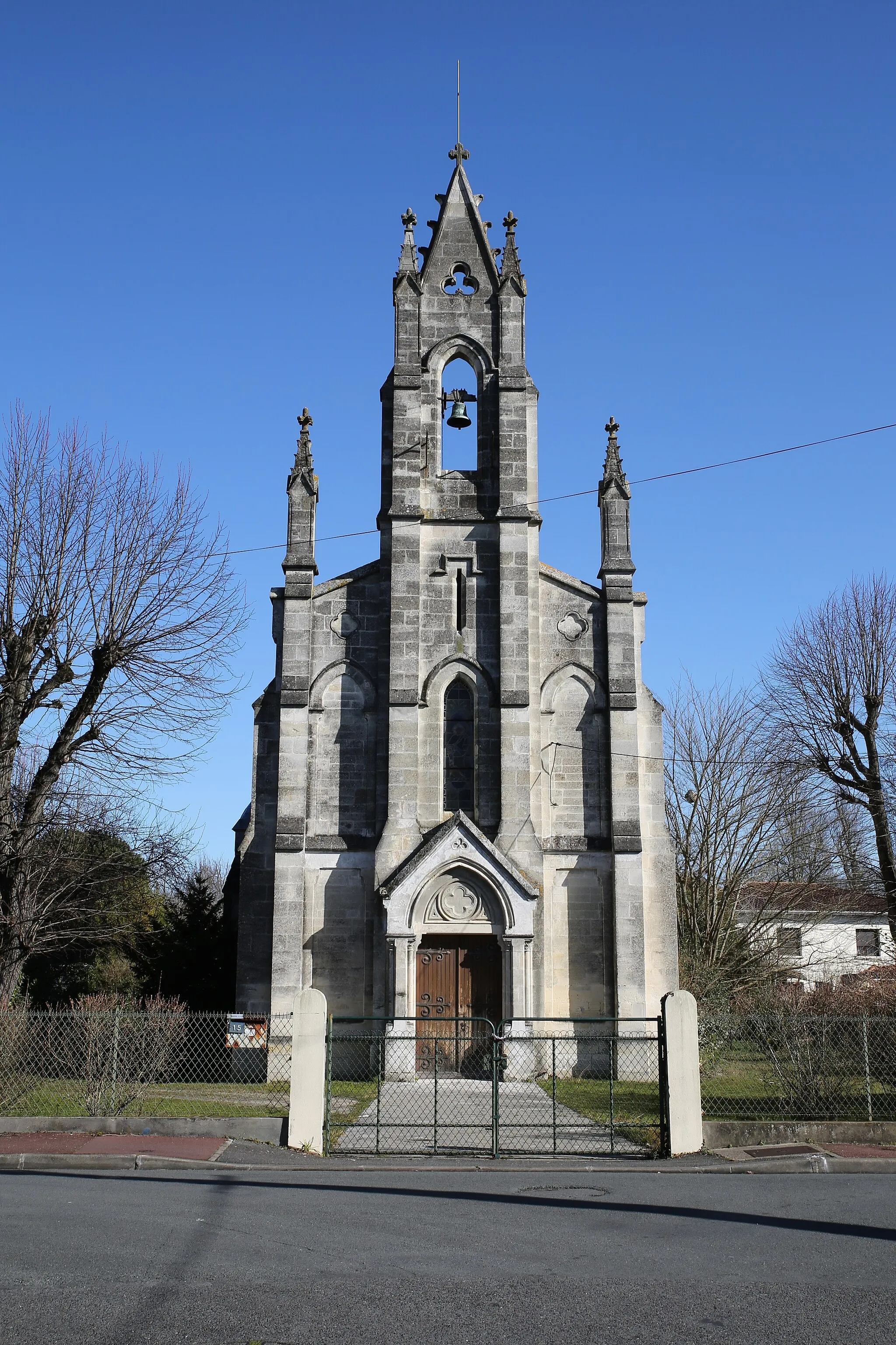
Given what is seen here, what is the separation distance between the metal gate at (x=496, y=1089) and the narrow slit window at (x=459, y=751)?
4223mm

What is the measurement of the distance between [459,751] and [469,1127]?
8.99m

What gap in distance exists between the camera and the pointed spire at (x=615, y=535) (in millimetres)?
24219

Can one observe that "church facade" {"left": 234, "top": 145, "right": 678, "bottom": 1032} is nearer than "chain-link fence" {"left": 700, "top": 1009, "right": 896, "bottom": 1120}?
No

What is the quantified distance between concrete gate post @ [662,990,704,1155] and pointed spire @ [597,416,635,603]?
11001 millimetres

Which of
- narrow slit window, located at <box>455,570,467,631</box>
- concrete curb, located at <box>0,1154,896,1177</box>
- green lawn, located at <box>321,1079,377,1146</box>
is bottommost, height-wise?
concrete curb, located at <box>0,1154,896,1177</box>

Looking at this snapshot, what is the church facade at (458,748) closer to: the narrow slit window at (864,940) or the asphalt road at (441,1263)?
the asphalt road at (441,1263)

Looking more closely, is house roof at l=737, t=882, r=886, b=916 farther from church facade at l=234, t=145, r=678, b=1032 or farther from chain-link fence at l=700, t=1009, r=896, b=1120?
chain-link fence at l=700, t=1009, r=896, b=1120

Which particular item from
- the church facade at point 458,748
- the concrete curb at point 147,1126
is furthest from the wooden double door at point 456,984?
the concrete curb at point 147,1126

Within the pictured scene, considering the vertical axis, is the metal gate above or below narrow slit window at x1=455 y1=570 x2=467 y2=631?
below

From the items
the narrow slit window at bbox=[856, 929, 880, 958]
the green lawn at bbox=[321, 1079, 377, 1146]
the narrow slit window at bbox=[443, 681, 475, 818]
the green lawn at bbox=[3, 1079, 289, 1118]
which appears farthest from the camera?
the narrow slit window at bbox=[856, 929, 880, 958]

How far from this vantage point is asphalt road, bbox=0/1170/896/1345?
7074mm

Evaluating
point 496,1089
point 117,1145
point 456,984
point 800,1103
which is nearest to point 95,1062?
point 117,1145

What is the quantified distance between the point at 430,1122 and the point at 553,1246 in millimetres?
7802

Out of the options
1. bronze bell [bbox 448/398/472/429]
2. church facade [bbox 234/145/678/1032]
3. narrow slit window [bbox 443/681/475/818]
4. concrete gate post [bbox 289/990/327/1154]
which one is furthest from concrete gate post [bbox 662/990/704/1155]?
bronze bell [bbox 448/398/472/429]
